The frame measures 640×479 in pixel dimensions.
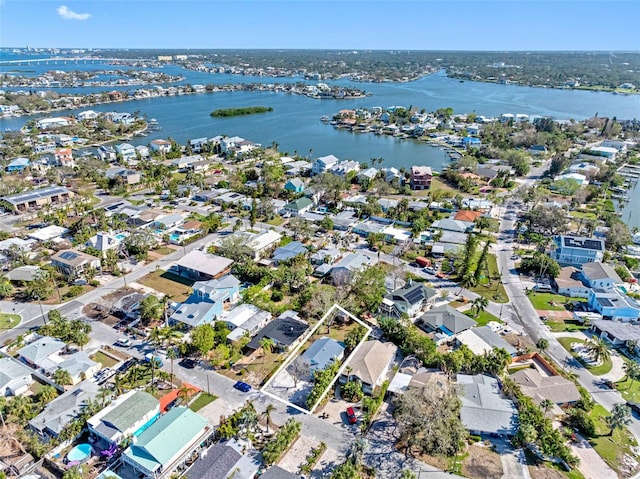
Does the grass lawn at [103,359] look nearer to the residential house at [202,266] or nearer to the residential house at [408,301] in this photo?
the residential house at [202,266]

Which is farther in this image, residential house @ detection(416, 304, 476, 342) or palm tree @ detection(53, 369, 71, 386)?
residential house @ detection(416, 304, 476, 342)

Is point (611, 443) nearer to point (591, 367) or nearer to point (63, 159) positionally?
point (591, 367)

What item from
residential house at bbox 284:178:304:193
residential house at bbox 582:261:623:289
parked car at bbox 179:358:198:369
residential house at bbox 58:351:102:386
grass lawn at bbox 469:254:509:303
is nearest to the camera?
residential house at bbox 58:351:102:386

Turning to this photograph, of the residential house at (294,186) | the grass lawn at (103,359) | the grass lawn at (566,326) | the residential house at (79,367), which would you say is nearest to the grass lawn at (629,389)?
the grass lawn at (566,326)

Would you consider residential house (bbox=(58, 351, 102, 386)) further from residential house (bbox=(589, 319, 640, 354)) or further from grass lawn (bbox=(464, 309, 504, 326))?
residential house (bbox=(589, 319, 640, 354))

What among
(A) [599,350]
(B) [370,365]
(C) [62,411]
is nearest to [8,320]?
(C) [62,411]

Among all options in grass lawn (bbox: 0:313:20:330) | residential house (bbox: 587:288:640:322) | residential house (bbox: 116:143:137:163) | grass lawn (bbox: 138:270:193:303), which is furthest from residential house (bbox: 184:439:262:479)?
residential house (bbox: 116:143:137:163)

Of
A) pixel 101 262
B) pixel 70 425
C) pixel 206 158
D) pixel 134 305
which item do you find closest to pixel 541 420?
pixel 70 425
